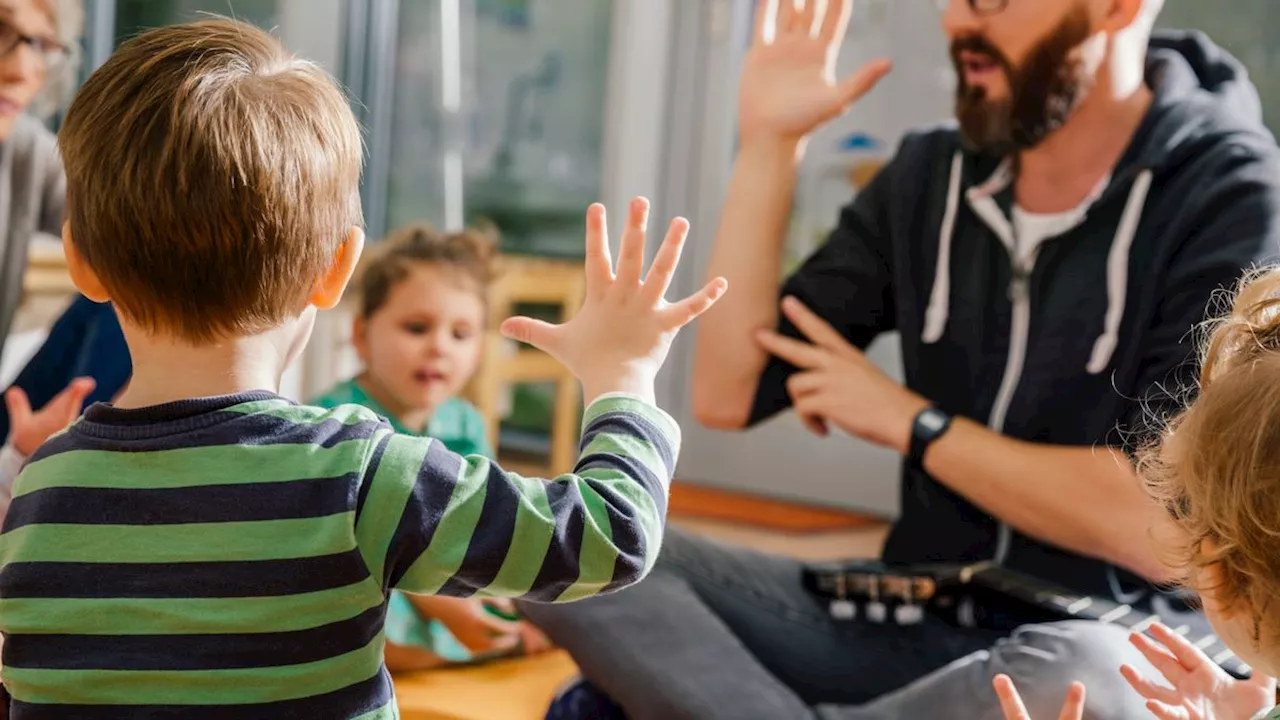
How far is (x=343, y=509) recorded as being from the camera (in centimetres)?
74

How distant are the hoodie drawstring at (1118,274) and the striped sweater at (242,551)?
770 mm

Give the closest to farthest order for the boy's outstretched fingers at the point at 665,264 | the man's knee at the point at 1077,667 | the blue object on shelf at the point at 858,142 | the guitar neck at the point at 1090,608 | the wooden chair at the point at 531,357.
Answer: the boy's outstretched fingers at the point at 665,264 < the man's knee at the point at 1077,667 < the guitar neck at the point at 1090,608 < the wooden chair at the point at 531,357 < the blue object on shelf at the point at 858,142

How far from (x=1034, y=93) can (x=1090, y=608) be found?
0.55 meters

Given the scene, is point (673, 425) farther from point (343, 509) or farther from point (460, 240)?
point (460, 240)

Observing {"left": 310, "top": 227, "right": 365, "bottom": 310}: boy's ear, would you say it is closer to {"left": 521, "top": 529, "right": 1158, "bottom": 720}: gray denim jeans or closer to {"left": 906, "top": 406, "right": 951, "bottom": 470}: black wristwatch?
{"left": 521, "top": 529, "right": 1158, "bottom": 720}: gray denim jeans

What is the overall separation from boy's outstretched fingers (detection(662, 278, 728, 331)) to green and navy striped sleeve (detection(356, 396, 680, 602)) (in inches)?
4.4

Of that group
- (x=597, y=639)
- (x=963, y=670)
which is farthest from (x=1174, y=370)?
(x=597, y=639)

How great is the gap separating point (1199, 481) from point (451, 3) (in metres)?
3.10

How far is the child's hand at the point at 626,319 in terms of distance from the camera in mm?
869

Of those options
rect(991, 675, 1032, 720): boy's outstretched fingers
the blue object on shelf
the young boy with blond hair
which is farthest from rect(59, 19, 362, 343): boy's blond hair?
the blue object on shelf

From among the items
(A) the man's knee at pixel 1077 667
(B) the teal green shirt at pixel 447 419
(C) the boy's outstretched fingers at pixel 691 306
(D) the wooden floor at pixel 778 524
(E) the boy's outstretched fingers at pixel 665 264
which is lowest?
(D) the wooden floor at pixel 778 524

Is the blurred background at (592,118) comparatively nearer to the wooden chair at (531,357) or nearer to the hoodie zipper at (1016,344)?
the wooden chair at (531,357)

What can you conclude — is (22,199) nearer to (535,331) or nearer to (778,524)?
(535,331)

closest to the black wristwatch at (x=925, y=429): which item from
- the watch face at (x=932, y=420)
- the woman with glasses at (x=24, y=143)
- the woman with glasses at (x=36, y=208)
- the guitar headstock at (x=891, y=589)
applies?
the watch face at (x=932, y=420)
